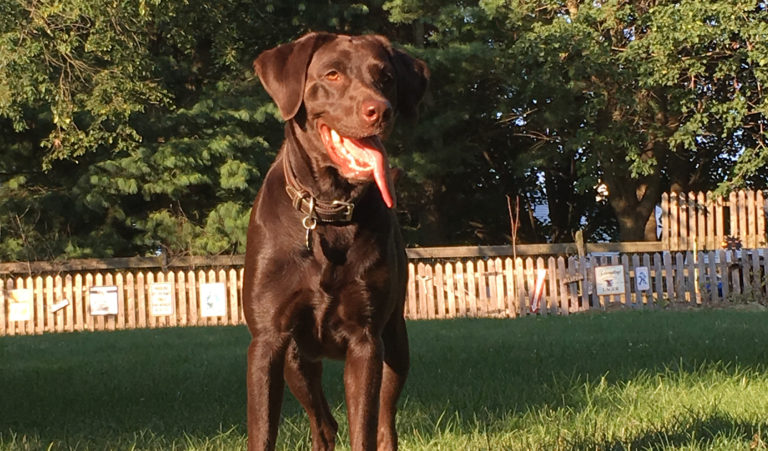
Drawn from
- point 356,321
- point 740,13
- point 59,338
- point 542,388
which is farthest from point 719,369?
point 740,13

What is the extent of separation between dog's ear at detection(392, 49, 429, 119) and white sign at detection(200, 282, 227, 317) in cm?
1533

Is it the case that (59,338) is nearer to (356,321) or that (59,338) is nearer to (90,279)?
(90,279)

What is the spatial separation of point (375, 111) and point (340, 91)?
26 centimetres

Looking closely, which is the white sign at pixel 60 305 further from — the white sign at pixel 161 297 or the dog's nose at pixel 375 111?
the dog's nose at pixel 375 111

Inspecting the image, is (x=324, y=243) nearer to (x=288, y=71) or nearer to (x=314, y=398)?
(x=288, y=71)

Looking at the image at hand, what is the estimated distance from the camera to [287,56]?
374 cm

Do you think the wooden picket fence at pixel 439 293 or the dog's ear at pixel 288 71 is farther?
the wooden picket fence at pixel 439 293

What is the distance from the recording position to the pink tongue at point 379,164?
3.45 metres

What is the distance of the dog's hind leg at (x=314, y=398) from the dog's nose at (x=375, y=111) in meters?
1.14

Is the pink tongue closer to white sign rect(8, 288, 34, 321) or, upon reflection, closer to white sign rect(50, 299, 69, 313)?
white sign rect(50, 299, 69, 313)

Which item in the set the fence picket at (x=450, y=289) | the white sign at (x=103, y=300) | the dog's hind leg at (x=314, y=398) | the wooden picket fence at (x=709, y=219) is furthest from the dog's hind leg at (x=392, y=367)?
the wooden picket fence at (x=709, y=219)

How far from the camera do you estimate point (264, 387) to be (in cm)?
362

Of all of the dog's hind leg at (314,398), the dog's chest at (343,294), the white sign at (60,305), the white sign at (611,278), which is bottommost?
the white sign at (60,305)

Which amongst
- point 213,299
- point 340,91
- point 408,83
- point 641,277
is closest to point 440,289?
Result: point 641,277
